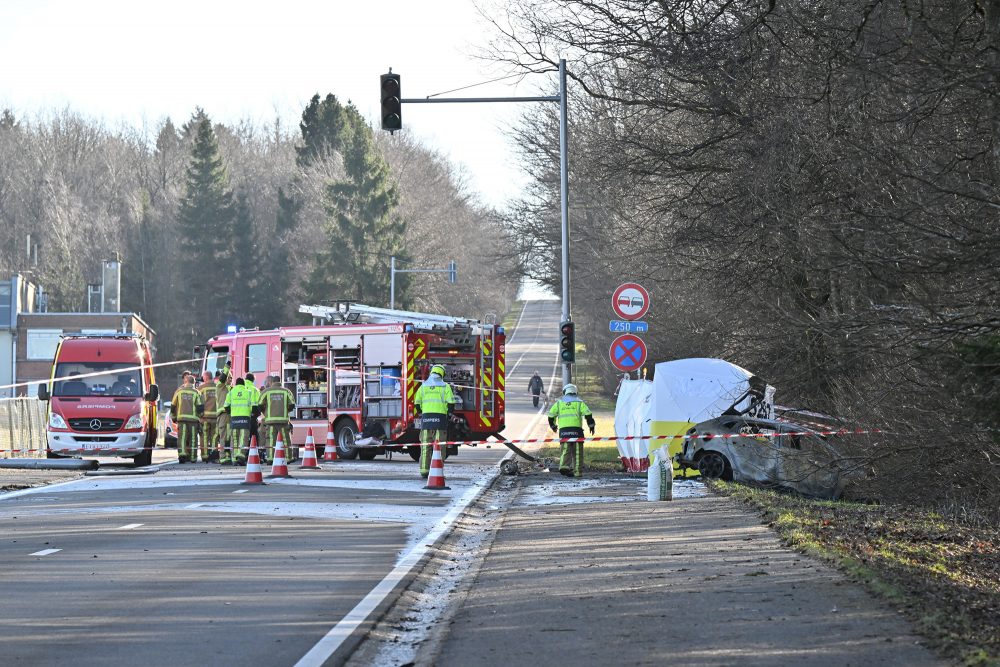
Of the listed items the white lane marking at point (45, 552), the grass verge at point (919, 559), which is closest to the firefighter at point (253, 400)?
the grass verge at point (919, 559)

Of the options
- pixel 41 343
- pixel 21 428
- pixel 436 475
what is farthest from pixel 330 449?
pixel 41 343

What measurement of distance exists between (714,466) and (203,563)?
1136cm

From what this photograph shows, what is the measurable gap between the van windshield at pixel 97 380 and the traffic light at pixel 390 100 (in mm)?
8426

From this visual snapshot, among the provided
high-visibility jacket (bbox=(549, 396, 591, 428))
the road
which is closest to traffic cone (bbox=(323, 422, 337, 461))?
the road

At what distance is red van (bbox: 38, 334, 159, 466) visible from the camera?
27.6 metres

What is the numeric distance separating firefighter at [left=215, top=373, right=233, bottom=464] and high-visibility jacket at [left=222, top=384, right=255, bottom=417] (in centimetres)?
136

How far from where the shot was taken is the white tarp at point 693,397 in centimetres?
2183

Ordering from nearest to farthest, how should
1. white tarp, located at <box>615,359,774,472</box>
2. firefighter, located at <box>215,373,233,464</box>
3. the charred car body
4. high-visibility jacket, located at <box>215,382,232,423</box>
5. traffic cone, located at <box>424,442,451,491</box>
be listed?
the charred car body → traffic cone, located at <box>424,442,451,491</box> → white tarp, located at <box>615,359,774,472</box> → firefighter, located at <box>215,373,233,464</box> → high-visibility jacket, located at <box>215,382,232,423</box>

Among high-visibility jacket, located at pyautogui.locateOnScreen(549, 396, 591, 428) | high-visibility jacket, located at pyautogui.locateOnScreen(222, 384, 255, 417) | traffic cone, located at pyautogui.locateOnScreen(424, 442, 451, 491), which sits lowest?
traffic cone, located at pyautogui.locateOnScreen(424, 442, 451, 491)

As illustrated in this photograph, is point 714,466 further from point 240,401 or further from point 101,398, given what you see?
point 101,398

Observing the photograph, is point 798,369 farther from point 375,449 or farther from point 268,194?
point 268,194

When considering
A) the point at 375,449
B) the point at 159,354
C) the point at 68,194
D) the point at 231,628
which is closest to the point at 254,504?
the point at 231,628

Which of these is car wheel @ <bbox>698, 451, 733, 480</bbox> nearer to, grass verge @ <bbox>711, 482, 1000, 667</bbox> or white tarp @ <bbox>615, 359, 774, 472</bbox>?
white tarp @ <bbox>615, 359, 774, 472</bbox>

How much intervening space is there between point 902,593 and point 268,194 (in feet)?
349
